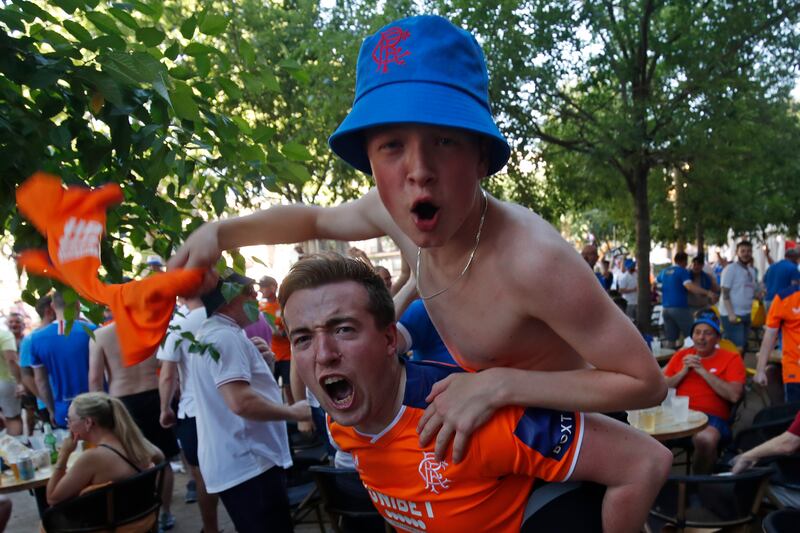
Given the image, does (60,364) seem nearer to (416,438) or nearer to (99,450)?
(99,450)

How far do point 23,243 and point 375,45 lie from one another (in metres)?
1.13

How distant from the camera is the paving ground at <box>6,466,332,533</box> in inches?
261

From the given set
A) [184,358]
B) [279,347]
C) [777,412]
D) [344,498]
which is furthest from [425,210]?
[279,347]

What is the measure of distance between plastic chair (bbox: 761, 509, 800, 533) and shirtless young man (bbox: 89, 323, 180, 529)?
5.21 metres

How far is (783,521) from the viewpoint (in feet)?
10.3

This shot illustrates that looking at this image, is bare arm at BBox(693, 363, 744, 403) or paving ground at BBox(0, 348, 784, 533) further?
paving ground at BBox(0, 348, 784, 533)

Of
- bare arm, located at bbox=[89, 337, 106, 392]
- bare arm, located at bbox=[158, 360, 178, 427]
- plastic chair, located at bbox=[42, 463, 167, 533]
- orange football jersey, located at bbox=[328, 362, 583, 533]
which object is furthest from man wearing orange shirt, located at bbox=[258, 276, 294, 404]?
orange football jersey, located at bbox=[328, 362, 583, 533]

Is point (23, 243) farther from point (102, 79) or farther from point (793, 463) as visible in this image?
point (793, 463)

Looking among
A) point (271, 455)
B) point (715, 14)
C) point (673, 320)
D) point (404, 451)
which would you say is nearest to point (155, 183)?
point (404, 451)

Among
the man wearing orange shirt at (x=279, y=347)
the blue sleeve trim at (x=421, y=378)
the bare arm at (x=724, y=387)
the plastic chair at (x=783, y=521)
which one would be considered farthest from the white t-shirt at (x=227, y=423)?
the man wearing orange shirt at (x=279, y=347)

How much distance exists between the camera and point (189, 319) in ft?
17.7

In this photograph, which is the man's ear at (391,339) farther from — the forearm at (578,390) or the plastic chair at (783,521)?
the plastic chair at (783,521)

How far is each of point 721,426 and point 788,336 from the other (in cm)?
144

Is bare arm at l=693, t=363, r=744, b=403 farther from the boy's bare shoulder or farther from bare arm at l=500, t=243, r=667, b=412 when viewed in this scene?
the boy's bare shoulder
